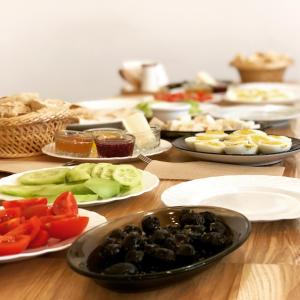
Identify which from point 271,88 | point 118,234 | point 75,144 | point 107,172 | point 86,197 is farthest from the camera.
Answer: point 271,88

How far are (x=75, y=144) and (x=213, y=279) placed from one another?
0.95m

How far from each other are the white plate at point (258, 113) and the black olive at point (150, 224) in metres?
1.44

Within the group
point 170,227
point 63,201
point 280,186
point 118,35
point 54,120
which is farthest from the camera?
point 118,35

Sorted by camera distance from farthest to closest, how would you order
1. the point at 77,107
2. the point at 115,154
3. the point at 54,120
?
the point at 77,107, the point at 54,120, the point at 115,154

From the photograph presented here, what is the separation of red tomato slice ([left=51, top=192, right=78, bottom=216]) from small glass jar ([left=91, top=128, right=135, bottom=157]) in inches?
25.3

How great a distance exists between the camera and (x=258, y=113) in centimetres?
273

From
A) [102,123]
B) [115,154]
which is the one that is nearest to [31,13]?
[102,123]

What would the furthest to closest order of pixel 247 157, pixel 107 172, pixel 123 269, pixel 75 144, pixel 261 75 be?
1. pixel 261 75
2. pixel 75 144
3. pixel 247 157
4. pixel 107 172
5. pixel 123 269

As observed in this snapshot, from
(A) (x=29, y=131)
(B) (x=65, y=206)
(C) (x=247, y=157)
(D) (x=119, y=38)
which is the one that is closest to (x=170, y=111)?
(A) (x=29, y=131)

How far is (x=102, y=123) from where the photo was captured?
239cm

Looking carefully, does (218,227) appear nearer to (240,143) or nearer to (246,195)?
(246,195)

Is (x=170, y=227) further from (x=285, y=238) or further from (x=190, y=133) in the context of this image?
(x=190, y=133)

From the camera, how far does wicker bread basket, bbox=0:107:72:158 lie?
2.01m

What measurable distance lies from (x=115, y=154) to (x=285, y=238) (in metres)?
0.75
